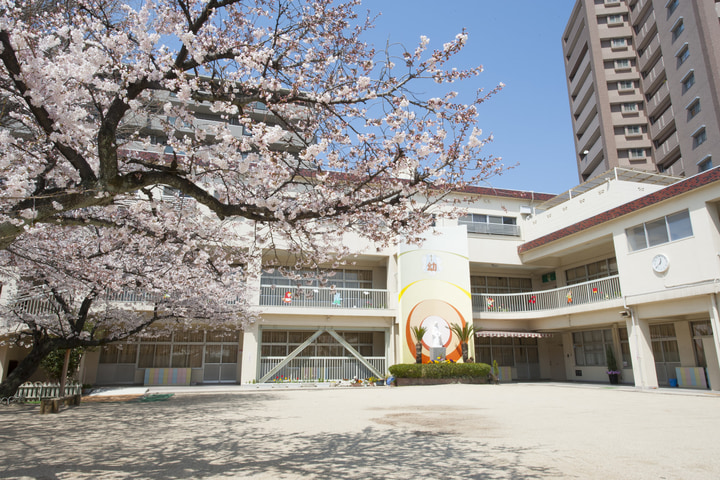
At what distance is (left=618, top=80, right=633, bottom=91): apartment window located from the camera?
121ft

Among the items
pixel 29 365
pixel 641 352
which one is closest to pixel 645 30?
pixel 641 352

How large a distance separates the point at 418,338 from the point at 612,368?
22.9 ft

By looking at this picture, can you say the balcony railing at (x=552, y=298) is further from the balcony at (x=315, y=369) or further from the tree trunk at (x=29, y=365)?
the tree trunk at (x=29, y=365)

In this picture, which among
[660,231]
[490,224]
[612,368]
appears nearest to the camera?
→ [660,231]

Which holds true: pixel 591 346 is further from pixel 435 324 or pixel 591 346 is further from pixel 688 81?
pixel 688 81

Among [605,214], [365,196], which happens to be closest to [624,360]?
[605,214]

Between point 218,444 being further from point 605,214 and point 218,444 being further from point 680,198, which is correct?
point 605,214

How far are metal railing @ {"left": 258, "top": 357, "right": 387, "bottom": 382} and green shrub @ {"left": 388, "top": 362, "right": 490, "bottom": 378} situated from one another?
1687mm

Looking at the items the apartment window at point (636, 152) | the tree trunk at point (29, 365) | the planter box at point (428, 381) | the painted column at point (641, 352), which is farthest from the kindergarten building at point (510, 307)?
the apartment window at point (636, 152)

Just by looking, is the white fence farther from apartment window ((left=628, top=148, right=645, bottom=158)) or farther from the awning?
apartment window ((left=628, top=148, right=645, bottom=158))

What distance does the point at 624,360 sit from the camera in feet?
55.8

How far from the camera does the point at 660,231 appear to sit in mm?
13211

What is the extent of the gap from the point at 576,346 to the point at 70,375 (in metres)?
18.5

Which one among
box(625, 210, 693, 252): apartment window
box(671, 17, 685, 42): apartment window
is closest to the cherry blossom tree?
box(625, 210, 693, 252): apartment window
